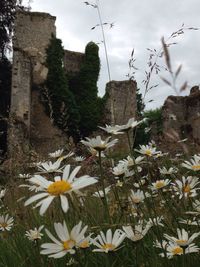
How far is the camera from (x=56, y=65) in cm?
2067

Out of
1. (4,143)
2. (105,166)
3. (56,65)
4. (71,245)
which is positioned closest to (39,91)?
(56,65)

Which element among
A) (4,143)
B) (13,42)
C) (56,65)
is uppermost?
(13,42)

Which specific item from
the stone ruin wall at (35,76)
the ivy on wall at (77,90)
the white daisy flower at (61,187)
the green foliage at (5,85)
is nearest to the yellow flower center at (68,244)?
the white daisy flower at (61,187)

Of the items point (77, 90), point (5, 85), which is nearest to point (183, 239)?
point (77, 90)

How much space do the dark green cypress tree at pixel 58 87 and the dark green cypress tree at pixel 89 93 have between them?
67 centimetres

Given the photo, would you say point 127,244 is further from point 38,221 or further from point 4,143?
point 4,143

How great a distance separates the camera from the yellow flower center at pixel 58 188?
1174 mm

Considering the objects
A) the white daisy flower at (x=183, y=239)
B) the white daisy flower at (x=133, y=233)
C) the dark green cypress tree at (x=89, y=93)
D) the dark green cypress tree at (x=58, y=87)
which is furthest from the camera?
the dark green cypress tree at (x=89, y=93)

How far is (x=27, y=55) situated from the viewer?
20.5 metres

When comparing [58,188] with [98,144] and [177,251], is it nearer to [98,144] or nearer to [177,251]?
[98,144]

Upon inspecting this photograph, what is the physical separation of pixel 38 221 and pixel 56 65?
61.0 feet

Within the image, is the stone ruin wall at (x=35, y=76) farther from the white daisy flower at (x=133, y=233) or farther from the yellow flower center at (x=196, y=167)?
the white daisy flower at (x=133, y=233)

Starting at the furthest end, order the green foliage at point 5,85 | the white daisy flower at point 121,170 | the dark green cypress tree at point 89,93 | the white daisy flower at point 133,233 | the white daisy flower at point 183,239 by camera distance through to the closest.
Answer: the green foliage at point 5,85 → the dark green cypress tree at point 89,93 → the white daisy flower at point 121,170 → the white daisy flower at point 133,233 → the white daisy flower at point 183,239

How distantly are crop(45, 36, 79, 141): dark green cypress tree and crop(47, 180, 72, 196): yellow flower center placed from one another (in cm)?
1793
